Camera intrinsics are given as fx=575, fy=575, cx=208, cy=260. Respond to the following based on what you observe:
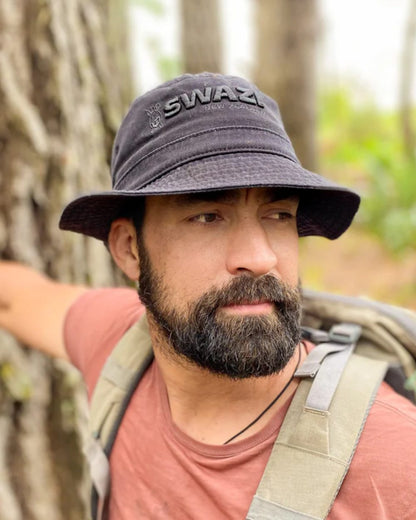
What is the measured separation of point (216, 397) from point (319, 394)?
40 cm

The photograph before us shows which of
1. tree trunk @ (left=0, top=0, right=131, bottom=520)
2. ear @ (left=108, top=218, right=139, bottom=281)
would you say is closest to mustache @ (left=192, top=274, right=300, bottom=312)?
ear @ (left=108, top=218, right=139, bottom=281)

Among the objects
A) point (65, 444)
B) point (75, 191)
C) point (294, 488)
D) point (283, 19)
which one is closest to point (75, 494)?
point (65, 444)

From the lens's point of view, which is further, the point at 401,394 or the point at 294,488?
the point at 401,394

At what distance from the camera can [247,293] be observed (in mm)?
1748

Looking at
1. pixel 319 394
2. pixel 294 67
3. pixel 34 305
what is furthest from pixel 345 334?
pixel 294 67

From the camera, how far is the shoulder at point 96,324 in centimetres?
236

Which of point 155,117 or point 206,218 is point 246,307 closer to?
point 206,218

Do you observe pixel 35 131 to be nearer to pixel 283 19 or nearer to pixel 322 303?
pixel 322 303

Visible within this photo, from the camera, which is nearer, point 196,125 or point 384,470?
point 384,470

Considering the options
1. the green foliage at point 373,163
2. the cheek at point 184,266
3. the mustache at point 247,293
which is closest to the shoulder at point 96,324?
the cheek at point 184,266

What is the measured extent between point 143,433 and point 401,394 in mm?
903

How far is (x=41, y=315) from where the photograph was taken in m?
2.65

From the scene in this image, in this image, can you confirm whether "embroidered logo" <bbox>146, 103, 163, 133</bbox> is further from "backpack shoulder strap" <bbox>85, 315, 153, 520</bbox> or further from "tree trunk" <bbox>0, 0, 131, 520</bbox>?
"tree trunk" <bbox>0, 0, 131, 520</bbox>

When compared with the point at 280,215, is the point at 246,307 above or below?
below
